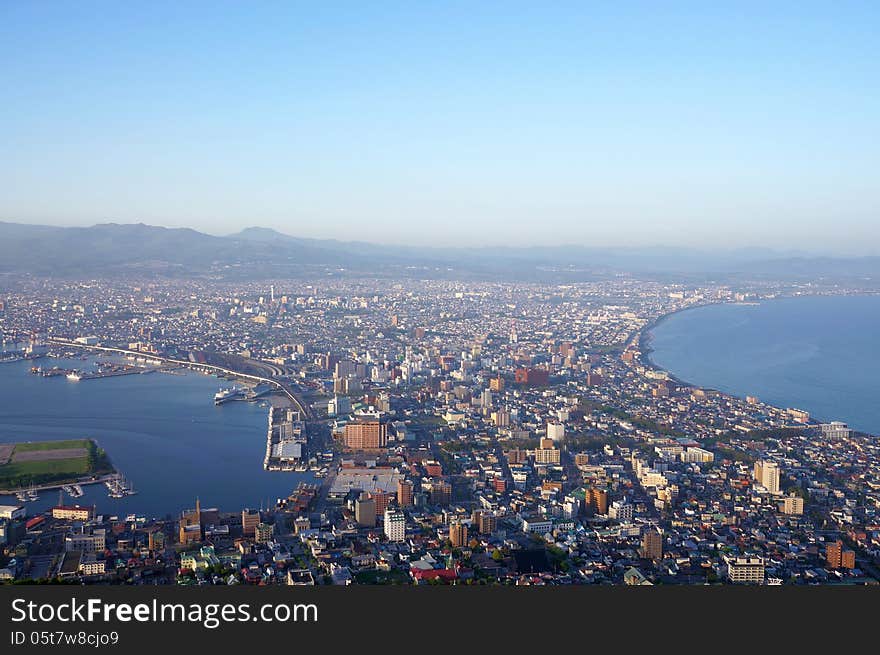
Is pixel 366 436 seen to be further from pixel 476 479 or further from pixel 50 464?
pixel 50 464

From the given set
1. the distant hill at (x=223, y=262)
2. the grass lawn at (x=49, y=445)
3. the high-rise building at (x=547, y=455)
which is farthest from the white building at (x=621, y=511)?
the distant hill at (x=223, y=262)

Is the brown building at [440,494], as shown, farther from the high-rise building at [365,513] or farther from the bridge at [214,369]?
the bridge at [214,369]

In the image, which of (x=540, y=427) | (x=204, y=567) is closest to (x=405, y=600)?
(x=204, y=567)

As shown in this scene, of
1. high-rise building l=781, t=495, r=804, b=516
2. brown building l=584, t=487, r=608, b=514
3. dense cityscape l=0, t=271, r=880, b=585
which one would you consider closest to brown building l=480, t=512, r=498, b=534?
dense cityscape l=0, t=271, r=880, b=585

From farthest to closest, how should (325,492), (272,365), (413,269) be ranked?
(413,269) < (272,365) < (325,492)

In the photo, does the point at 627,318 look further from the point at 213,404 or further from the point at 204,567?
the point at 204,567

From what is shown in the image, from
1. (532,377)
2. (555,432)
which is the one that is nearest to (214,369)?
(532,377)

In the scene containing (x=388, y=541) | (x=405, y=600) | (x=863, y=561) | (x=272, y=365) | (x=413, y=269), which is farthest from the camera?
(x=413, y=269)
